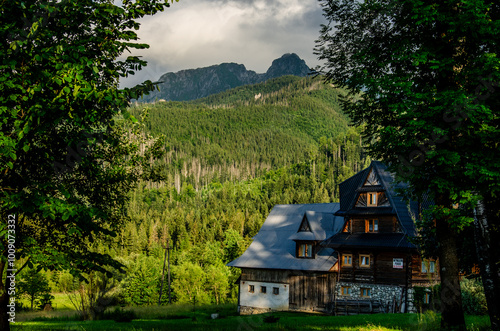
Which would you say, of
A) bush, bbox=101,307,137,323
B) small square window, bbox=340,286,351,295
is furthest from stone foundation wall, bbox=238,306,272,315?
bush, bbox=101,307,137,323

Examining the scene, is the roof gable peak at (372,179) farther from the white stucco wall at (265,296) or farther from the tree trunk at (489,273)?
the tree trunk at (489,273)

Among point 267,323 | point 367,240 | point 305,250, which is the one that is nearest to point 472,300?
point 267,323

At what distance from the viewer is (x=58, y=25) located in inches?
361

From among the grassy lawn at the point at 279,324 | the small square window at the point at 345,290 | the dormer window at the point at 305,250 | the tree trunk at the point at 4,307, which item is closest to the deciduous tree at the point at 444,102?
the grassy lawn at the point at 279,324

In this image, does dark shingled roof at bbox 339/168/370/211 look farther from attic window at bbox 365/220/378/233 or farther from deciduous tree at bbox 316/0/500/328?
deciduous tree at bbox 316/0/500/328

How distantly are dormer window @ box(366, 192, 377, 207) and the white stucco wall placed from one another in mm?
10882

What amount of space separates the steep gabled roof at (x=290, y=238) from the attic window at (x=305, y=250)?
0.53 meters

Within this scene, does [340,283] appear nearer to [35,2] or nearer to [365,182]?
[365,182]

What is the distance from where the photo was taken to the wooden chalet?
115 ft

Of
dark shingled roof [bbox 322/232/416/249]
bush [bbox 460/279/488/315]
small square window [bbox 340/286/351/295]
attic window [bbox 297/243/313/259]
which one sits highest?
dark shingled roof [bbox 322/232/416/249]

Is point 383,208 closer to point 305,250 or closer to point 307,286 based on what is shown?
point 305,250

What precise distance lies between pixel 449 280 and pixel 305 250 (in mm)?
29860

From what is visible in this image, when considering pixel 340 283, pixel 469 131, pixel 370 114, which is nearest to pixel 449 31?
pixel 469 131

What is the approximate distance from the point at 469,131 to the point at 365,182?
26.8 meters
